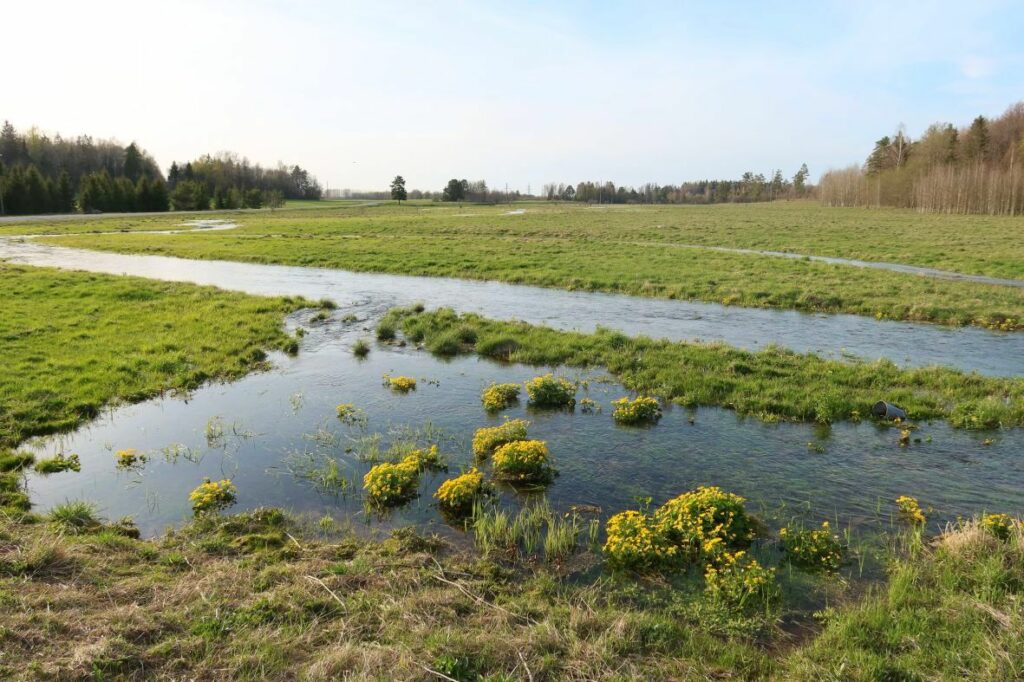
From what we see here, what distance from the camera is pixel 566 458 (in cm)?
1153

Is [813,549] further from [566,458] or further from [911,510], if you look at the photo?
[566,458]

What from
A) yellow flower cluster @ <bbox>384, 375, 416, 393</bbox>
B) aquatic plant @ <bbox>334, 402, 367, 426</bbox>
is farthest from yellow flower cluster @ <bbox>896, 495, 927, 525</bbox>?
yellow flower cluster @ <bbox>384, 375, 416, 393</bbox>

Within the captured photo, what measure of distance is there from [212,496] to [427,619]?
16.6 ft

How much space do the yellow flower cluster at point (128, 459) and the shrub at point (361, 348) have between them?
8.24 m

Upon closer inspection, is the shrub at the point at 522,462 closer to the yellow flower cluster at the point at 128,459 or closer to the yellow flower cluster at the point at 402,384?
the yellow flower cluster at the point at 402,384

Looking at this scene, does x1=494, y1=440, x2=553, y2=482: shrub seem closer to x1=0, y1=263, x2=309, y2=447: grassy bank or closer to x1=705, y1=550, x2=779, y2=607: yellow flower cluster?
x1=705, y1=550, x2=779, y2=607: yellow flower cluster

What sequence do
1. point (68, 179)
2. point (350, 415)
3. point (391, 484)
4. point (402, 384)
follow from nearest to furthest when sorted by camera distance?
point (391, 484)
point (350, 415)
point (402, 384)
point (68, 179)

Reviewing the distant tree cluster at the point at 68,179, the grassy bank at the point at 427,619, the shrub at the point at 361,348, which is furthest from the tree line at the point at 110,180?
the grassy bank at the point at 427,619

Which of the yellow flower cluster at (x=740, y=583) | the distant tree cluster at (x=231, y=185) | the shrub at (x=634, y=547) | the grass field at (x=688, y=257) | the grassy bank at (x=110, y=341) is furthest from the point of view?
the distant tree cluster at (x=231, y=185)

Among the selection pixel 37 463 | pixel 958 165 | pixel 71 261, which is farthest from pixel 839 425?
pixel 958 165

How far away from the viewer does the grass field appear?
2586 cm

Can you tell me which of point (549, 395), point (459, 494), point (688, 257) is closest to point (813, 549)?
point (459, 494)

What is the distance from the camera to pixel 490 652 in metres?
6.00

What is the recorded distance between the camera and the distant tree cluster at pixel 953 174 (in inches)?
3292
